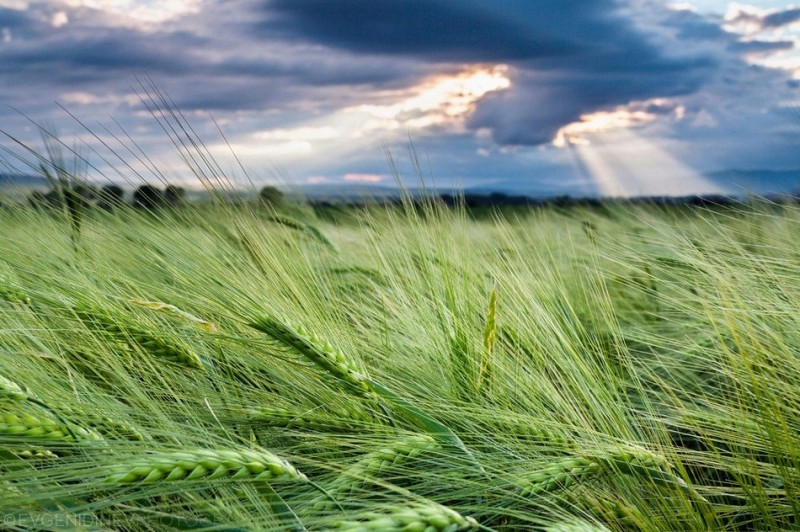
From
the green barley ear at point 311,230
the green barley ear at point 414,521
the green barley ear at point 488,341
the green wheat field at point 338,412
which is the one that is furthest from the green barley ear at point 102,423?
the green barley ear at point 311,230

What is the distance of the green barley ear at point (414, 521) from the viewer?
66 centimetres

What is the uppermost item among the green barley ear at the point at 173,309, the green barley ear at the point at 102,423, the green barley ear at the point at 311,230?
the green barley ear at the point at 173,309

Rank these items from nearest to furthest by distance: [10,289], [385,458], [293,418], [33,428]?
[33,428] → [385,458] → [293,418] → [10,289]

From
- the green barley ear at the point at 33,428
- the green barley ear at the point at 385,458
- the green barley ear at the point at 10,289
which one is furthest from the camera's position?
the green barley ear at the point at 10,289

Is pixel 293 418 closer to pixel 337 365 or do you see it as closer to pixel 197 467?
pixel 337 365

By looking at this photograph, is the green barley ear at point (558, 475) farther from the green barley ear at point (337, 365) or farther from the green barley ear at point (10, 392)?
the green barley ear at point (10, 392)

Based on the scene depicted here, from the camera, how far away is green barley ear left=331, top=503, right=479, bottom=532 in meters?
0.66

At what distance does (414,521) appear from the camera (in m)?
0.68

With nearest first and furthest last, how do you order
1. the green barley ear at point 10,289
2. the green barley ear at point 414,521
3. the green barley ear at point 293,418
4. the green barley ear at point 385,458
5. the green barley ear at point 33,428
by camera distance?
the green barley ear at point 414,521, the green barley ear at point 33,428, the green barley ear at point 385,458, the green barley ear at point 293,418, the green barley ear at point 10,289

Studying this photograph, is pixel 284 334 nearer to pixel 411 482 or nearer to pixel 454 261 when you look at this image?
pixel 411 482

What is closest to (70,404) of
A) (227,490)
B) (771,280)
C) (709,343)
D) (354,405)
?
(227,490)

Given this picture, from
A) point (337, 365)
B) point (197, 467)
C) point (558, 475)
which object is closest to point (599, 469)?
point (558, 475)

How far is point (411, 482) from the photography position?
1084 millimetres

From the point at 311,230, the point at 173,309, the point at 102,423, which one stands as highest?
the point at 173,309
